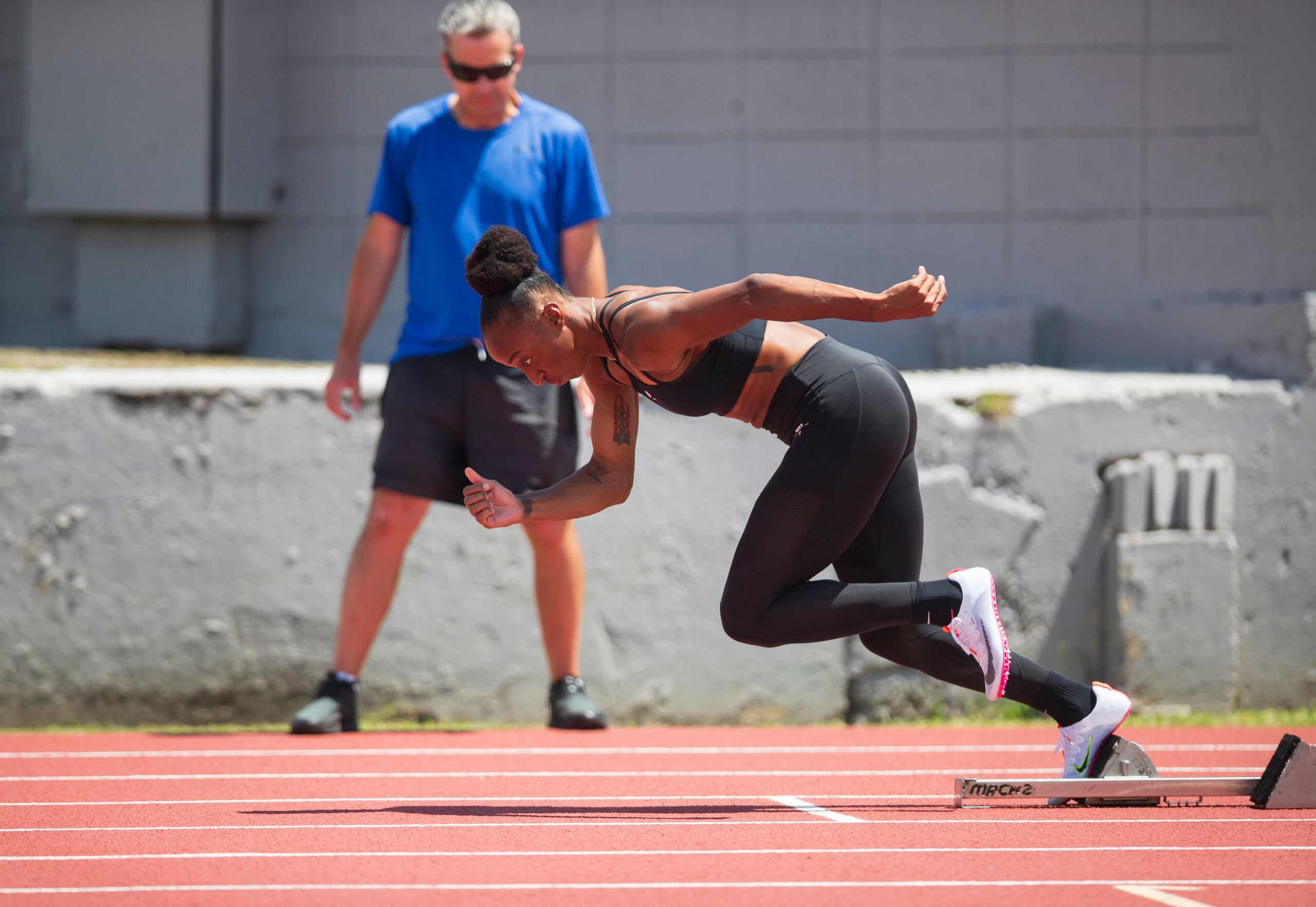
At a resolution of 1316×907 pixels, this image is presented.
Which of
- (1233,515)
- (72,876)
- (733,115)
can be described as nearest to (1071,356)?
(1233,515)

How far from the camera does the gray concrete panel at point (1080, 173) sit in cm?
853

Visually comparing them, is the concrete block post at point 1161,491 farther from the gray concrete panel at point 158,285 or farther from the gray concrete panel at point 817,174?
the gray concrete panel at point 158,285

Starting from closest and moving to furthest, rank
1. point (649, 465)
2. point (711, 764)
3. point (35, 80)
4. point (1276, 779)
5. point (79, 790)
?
point (1276, 779) < point (79, 790) < point (711, 764) < point (649, 465) < point (35, 80)

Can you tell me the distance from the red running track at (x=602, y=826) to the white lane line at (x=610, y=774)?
0.02m

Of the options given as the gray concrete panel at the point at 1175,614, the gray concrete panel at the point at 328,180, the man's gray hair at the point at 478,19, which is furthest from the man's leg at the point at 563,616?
the gray concrete panel at the point at 328,180

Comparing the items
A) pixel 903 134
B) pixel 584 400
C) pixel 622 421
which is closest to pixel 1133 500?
pixel 584 400

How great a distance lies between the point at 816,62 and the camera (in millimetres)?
8578

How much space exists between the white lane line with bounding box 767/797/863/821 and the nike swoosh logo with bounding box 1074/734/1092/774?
650 mm

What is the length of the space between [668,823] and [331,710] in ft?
6.32

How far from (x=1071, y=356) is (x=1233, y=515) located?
1.63 m

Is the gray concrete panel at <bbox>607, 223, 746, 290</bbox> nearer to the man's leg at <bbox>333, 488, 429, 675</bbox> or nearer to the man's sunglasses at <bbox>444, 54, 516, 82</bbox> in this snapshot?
the man's sunglasses at <bbox>444, 54, 516, 82</bbox>

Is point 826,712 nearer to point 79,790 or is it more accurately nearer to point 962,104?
point 79,790

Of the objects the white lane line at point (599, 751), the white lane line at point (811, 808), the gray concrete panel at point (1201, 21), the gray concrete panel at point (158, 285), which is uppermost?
the gray concrete panel at point (1201, 21)

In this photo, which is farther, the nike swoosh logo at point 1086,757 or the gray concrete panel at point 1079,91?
→ the gray concrete panel at point 1079,91
